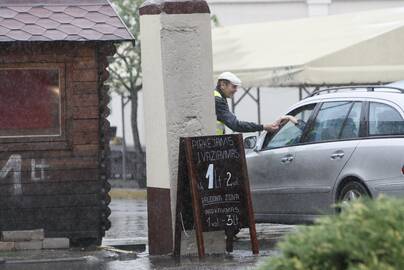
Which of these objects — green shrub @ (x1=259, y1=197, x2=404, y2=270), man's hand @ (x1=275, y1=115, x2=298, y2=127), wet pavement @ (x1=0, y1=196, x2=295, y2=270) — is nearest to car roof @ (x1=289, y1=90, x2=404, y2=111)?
A: man's hand @ (x1=275, y1=115, x2=298, y2=127)

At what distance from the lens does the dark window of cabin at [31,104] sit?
11891 millimetres

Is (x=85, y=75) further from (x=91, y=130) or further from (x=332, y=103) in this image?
(x=332, y=103)

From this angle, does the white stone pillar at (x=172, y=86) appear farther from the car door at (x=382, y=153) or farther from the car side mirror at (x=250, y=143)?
the car side mirror at (x=250, y=143)

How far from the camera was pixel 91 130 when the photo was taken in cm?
1188

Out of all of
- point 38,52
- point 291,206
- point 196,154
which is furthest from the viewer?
point 291,206

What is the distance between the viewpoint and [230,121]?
40.7ft

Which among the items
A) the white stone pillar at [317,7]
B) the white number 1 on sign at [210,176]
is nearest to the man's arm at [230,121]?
the white number 1 on sign at [210,176]

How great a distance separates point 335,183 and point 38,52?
3.03 m

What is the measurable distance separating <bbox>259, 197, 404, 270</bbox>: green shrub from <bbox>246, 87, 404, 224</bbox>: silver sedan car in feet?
19.4

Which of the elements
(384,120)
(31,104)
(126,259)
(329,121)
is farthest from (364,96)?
(31,104)

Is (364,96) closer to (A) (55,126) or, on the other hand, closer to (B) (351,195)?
(B) (351,195)

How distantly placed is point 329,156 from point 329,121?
49 centimetres

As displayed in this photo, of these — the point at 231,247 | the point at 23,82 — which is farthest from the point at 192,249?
the point at 23,82

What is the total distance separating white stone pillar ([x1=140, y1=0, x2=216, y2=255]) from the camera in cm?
1115
